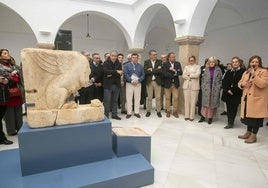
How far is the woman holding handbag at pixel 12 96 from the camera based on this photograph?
10.8 feet

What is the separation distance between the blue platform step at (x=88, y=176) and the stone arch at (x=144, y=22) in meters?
5.29

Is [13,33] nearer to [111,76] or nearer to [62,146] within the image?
[111,76]

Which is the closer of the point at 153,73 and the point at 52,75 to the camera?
the point at 52,75

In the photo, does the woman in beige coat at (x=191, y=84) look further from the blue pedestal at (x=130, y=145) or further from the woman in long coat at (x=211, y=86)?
the blue pedestal at (x=130, y=145)

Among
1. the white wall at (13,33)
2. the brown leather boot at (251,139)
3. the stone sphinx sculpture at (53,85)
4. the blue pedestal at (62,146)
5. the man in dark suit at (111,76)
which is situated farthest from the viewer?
the white wall at (13,33)

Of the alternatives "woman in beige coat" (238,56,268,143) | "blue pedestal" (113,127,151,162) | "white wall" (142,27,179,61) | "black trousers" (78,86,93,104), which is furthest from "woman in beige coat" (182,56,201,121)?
"white wall" (142,27,179,61)

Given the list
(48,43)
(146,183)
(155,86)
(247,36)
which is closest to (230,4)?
(247,36)

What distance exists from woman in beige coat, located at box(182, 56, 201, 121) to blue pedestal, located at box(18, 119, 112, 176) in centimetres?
280

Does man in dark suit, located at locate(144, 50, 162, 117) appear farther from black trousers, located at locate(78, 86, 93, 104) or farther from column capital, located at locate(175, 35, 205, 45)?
black trousers, located at locate(78, 86, 93, 104)

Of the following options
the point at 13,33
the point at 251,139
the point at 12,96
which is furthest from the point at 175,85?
the point at 13,33

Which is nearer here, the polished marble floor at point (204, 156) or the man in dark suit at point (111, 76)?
the polished marble floor at point (204, 156)

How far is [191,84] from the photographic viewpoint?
4.62 m

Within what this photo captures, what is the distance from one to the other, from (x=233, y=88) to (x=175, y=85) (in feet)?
4.32

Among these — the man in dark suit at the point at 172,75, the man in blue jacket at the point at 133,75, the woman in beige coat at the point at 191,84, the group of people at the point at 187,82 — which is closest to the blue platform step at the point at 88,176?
the group of people at the point at 187,82
